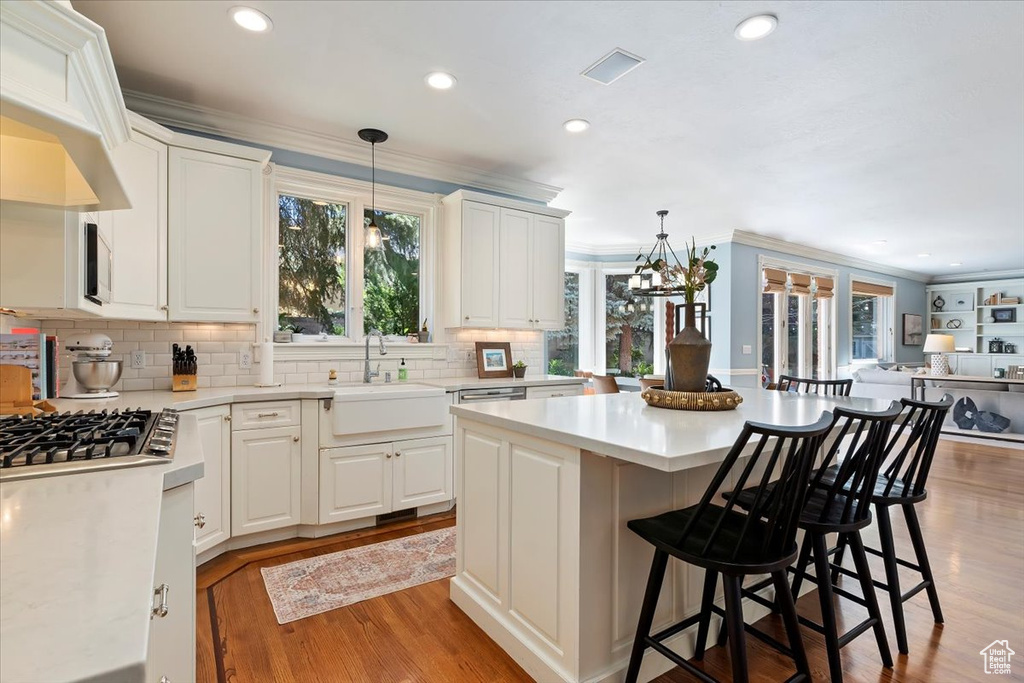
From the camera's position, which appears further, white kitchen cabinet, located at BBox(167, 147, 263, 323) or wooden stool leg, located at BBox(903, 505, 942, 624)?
white kitchen cabinet, located at BBox(167, 147, 263, 323)

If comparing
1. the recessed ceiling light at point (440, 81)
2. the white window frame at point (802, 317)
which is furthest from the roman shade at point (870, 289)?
the recessed ceiling light at point (440, 81)

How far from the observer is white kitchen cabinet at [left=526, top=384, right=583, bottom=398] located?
159 inches

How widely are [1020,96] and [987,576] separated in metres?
2.76

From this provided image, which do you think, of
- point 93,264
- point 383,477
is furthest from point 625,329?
point 93,264

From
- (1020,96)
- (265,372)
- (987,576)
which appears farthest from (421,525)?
(1020,96)

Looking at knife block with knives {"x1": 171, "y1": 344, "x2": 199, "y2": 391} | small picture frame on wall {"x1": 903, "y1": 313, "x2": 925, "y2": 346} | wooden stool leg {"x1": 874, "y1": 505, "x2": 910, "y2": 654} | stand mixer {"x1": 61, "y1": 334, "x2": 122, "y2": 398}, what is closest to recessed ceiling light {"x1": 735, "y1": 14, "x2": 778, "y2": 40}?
wooden stool leg {"x1": 874, "y1": 505, "x2": 910, "y2": 654}

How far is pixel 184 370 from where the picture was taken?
3.07 meters

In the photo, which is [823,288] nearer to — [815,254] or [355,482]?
[815,254]

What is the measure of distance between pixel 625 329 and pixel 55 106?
703 centimetres

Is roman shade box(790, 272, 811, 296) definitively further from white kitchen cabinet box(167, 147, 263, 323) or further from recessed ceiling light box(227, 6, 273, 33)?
recessed ceiling light box(227, 6, 273, 33)

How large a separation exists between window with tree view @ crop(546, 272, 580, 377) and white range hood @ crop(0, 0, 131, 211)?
592 cm

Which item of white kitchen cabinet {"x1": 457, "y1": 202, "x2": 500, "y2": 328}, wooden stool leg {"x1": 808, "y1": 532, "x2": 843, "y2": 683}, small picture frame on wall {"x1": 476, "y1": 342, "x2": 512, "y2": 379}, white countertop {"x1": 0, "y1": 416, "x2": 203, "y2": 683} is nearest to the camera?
white countertop {"x1": 0, "y1": 416, "x2": 203, "y2": 683}

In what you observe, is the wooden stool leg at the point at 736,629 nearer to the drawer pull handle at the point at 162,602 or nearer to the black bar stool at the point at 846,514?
the black bar stool at the point at 846,514

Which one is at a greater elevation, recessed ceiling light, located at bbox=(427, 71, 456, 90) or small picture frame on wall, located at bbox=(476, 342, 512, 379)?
recessed ceiling light, located at bbox=(427, 71, 456, 90)
